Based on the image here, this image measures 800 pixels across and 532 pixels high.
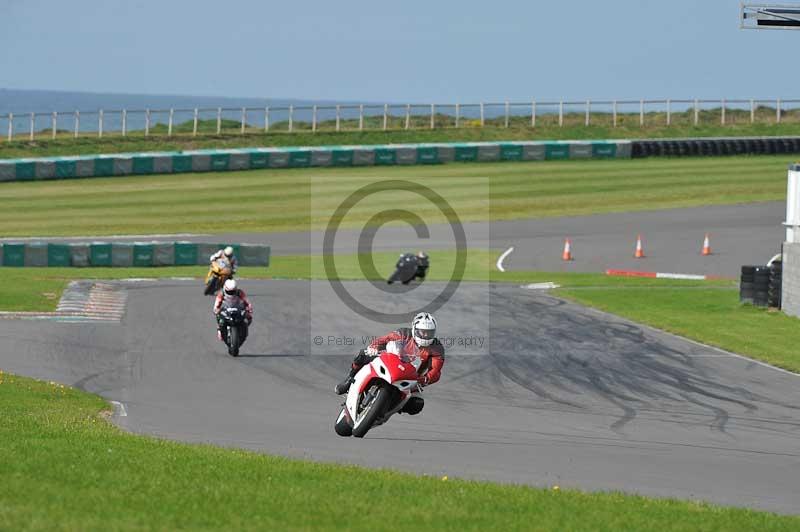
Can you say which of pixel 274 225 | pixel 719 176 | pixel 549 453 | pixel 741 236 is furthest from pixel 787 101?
pixel 549 453

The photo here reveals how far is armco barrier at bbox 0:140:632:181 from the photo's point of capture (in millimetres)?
59594

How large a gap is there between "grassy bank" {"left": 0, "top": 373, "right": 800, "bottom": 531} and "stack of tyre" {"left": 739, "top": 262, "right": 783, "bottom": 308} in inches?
774

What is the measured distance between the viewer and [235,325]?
23.7m

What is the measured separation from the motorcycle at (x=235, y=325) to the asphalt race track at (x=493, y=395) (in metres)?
0.29

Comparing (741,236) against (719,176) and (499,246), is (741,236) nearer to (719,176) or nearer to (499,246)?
(499,246)

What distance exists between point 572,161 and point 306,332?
141ft

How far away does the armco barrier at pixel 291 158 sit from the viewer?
196 feet

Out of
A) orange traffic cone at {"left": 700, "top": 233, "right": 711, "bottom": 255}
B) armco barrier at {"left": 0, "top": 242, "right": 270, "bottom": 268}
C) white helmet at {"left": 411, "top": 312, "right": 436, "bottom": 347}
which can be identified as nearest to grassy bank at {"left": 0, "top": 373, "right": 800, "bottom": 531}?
white helmet at {"left": 411, "top": 312, "right": 436, "bottom": 347}

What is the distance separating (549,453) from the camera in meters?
15.6

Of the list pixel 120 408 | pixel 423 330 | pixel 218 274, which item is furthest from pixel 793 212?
pixel 423 330

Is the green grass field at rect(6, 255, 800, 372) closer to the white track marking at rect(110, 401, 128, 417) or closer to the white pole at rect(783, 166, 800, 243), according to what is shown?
the white pole at rect(783, 166, 800, 243)

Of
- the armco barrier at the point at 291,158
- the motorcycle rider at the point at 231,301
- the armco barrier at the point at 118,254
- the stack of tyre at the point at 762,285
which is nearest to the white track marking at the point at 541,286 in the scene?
the stack of tyre at the point at 762,285

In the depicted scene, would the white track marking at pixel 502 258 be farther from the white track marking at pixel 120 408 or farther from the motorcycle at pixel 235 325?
the white track marking at pixel 120 408

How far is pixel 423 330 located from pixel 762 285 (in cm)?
1892
